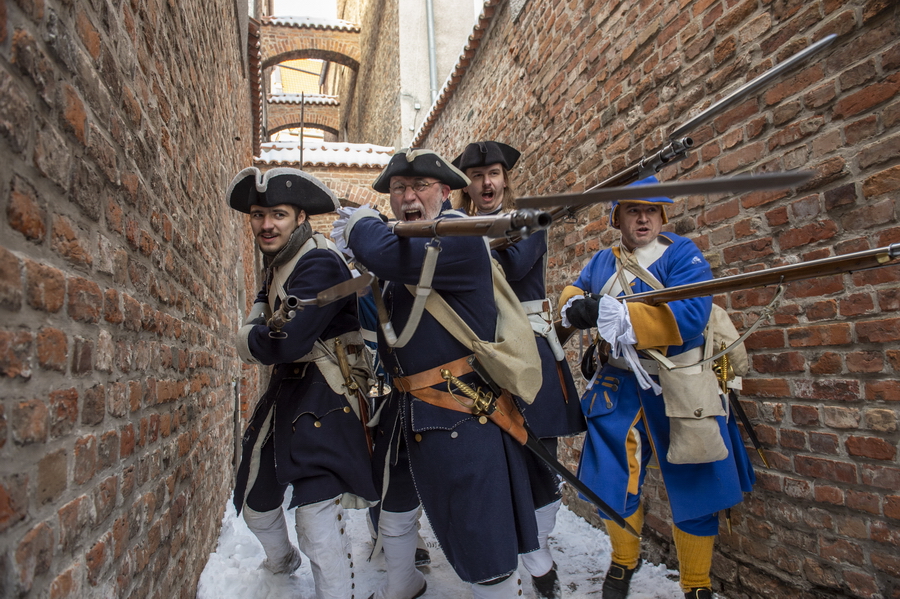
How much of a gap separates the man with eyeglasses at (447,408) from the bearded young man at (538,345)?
356 mm

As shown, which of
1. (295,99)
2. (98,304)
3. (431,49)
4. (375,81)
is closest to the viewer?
(98,304)

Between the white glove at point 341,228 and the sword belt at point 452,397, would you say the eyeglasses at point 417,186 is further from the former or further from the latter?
the sword belt at point 452,397

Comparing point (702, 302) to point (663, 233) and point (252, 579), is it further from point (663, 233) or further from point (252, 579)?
point (252, 579)

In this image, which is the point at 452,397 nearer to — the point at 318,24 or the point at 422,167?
the point at 422,167

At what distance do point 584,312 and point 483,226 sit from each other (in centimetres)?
123

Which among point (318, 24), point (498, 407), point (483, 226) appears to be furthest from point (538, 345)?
point (318, 24)

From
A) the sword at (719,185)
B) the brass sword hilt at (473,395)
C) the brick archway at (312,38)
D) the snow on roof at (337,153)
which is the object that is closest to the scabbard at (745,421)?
the brass sword hilt at (473,395)

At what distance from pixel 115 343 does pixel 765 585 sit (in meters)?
2.78

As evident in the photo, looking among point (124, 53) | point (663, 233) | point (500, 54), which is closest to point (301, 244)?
point (124, 53)

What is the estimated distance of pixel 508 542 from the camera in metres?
1.91

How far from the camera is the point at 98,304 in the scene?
4.41 ft

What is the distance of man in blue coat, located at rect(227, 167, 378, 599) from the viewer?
7.50ft

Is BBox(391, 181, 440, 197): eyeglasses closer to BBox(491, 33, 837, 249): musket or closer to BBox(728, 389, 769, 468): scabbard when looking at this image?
BBox(491, 33, 837, 249): musket

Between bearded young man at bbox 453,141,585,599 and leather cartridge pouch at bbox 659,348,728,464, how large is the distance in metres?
0.46
